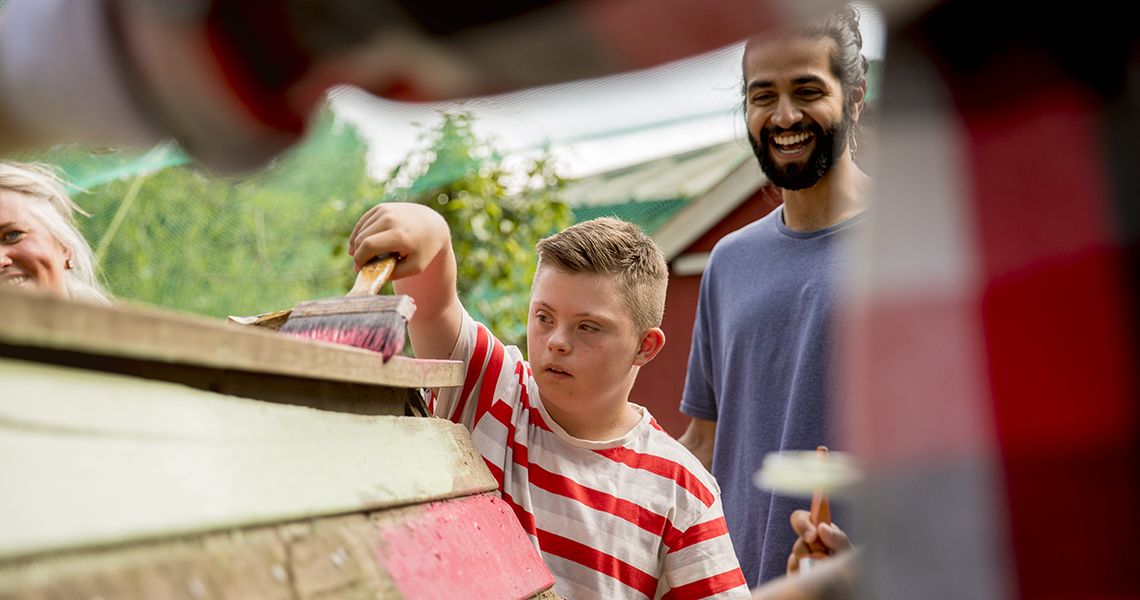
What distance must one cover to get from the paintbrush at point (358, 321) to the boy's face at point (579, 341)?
74cm

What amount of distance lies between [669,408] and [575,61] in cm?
786

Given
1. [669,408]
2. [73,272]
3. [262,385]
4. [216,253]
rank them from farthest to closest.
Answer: [216,253] → [669,408] → [73,272] → [262,385]

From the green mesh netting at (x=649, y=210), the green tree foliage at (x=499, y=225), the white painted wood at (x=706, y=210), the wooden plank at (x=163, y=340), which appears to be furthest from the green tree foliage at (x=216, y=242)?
the wooden plank at (x=163, y=340)

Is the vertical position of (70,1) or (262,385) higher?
(70,1)

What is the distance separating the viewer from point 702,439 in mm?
3070

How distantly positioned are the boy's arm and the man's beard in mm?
1071

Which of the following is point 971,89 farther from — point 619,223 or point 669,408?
point 669,408

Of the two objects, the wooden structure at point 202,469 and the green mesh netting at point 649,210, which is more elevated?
the green mesh netting at point 649,210

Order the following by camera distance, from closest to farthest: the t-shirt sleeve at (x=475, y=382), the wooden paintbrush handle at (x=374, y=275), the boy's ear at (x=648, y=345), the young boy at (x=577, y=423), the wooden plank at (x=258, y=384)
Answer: the wooden plank at (x=258, y=384), the wooden paintbrush handle at (x=374, y=275), the young boy at (x=577, y=423), the t-shirt sleeve at (x=475, y=382), the boy's ear at (x=648, y=345)

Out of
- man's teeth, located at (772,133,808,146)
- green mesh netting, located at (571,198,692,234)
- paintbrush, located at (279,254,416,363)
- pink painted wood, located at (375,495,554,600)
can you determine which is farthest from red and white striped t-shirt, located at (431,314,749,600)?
green mesh netting, located at (571,198,692,234)

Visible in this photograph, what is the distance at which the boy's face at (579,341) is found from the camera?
2111mm

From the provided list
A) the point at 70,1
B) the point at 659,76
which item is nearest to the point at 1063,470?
the point at 659,76

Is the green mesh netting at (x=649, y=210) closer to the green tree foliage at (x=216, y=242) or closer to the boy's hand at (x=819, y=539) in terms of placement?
the green tree foliage at (x=216, y=242)

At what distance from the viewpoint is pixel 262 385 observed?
3.24 ft
